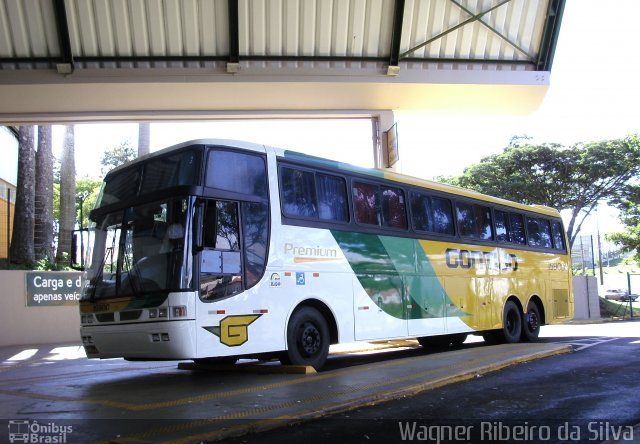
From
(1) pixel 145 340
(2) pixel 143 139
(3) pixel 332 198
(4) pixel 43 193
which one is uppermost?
(2) pixel 143 139

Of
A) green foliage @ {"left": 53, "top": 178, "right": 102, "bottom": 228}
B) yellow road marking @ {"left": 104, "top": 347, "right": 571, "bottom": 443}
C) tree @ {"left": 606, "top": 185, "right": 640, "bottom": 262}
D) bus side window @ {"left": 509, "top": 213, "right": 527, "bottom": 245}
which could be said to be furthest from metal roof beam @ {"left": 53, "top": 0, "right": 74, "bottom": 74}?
green foliage @ {"left": 53, "top": 178, "right": 102, "bottom": 228}

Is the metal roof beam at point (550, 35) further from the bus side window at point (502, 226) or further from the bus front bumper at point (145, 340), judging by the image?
the bus front bumper at point (145, 340)

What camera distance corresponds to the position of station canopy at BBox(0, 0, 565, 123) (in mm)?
14008

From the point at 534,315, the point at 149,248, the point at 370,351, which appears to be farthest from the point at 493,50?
the point at 149,248

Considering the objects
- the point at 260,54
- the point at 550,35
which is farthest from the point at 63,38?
the point at 550,35

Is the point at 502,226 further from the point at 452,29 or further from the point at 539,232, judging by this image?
the point at 452,29

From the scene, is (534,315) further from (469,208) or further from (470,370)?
(470,370)

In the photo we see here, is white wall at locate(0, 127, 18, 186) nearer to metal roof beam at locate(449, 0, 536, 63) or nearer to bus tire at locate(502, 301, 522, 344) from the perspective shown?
metal roof beam at locate(449, 0, 536, 63)

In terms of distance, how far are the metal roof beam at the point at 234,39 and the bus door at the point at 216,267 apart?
752 cm

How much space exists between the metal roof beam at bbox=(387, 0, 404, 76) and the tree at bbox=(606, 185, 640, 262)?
2016cm

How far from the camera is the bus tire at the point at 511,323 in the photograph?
1397 centimetres

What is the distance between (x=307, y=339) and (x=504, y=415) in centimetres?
380

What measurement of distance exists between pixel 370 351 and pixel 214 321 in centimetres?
677

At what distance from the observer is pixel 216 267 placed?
7.76m
